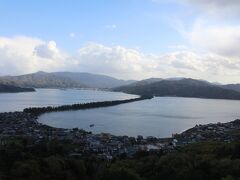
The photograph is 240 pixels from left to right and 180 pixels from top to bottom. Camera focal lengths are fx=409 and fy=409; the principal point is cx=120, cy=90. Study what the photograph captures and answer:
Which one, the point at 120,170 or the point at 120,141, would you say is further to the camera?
the point at 120,141

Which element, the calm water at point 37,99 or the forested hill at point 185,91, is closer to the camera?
the calm water at point 37,99

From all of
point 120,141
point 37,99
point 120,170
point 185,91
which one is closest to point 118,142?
point 120,141

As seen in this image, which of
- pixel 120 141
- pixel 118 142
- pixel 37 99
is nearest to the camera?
pixel 118 142

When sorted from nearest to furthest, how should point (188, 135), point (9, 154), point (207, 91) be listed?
point (9, 154), point (188, 135), point (207, 91)

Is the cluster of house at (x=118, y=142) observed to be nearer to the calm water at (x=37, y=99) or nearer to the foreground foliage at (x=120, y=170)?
the foreground foliage at (x=120, y=170)

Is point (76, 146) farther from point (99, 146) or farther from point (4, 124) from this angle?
point (4, 124)

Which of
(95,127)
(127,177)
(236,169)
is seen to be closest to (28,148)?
(127,177)

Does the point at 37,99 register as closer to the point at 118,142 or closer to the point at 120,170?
the point at 118,142

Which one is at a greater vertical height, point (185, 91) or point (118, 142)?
point (185, 91)

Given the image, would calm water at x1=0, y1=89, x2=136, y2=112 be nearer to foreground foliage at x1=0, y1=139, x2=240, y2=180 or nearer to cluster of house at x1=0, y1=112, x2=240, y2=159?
cluster of house at x1=0, y1=112, x2=240, y2=159

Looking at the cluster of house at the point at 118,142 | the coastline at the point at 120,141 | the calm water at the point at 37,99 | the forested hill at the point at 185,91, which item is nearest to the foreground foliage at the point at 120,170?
the cluster of house at the point at 118,142

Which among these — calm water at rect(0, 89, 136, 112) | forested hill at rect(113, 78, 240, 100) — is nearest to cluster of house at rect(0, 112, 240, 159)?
calm water at rect(0, 89, 136, 112)
